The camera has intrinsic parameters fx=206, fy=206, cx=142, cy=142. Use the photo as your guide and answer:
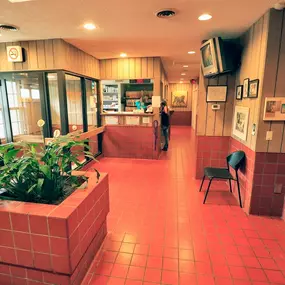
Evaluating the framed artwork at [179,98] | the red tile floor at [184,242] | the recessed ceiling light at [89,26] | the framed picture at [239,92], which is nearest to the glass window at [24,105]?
the recessed ceiling light at [89,26]

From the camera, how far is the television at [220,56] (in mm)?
3057

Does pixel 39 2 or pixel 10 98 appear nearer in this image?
pixel 39 2

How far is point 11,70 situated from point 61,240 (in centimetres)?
342

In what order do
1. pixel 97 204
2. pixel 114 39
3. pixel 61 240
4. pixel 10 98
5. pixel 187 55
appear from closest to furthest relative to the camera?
1. pixel 61 240
2. pixel 97 204
3. pixel 114 39
4. pixel 10 98
5. pixel 187 55

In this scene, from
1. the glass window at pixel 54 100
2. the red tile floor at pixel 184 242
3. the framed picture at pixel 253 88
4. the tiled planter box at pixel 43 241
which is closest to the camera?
the tiled planter box at pixel 43 241

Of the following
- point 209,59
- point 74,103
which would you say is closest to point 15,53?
point 74,103

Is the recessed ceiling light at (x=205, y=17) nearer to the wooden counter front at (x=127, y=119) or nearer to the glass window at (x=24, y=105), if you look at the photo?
the wooden counter front at (x=127, y=119)

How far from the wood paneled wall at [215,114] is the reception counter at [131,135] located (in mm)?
1537

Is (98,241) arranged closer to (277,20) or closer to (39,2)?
(39,2)

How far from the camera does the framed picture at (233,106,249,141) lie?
2.91m

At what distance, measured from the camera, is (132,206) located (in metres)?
2.94

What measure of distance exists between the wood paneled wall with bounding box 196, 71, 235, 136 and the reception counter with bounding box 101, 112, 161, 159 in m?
1.54

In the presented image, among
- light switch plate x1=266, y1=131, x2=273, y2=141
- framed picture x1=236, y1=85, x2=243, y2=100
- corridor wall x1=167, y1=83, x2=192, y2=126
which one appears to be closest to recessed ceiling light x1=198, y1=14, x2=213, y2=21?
framed picture x1=236, y1=85, x2=243, y2=100

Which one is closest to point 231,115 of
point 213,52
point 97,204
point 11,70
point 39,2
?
point 213,52
